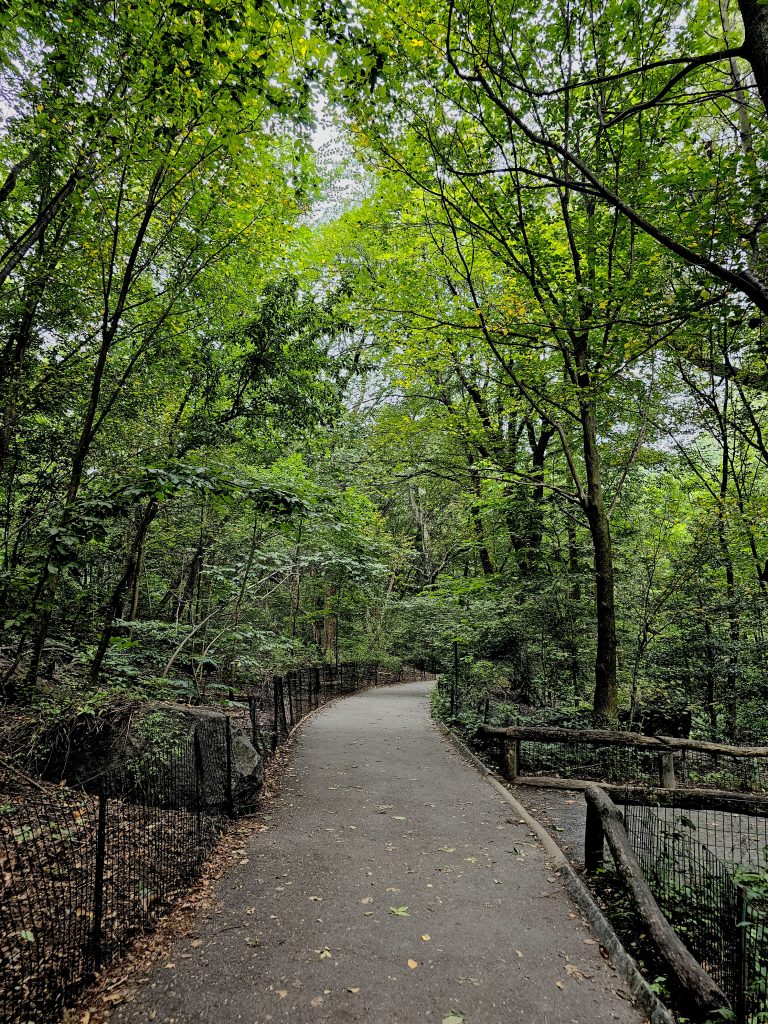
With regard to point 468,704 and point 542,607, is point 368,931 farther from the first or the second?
point 468,704

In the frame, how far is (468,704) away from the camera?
13.1 meters

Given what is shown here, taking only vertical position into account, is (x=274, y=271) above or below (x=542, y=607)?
above

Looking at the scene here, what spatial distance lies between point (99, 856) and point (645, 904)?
409 centimetres

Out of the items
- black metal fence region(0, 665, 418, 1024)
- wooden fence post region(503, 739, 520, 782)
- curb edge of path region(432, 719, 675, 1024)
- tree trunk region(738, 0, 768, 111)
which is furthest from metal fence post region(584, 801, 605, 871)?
tree trunk region(738, 0, 768, 111)

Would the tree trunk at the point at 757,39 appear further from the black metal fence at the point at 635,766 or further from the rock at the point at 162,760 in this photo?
the black metal fence at the point at 635,766

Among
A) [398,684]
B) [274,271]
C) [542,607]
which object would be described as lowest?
[398,684]

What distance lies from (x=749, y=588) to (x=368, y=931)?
10472mm

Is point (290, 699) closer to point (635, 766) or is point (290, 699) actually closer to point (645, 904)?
point (635, 766)

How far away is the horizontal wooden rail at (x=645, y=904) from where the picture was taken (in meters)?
3.11

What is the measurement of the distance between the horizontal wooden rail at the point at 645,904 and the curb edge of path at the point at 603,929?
228 millimetres

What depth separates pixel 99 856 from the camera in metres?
3.47

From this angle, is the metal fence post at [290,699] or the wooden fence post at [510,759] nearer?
the wooden fence post at [510,759]

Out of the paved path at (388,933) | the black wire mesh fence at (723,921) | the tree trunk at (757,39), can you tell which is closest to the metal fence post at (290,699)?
the paved path at (388,933)

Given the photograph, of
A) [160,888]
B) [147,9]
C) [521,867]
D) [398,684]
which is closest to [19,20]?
[147,9]
